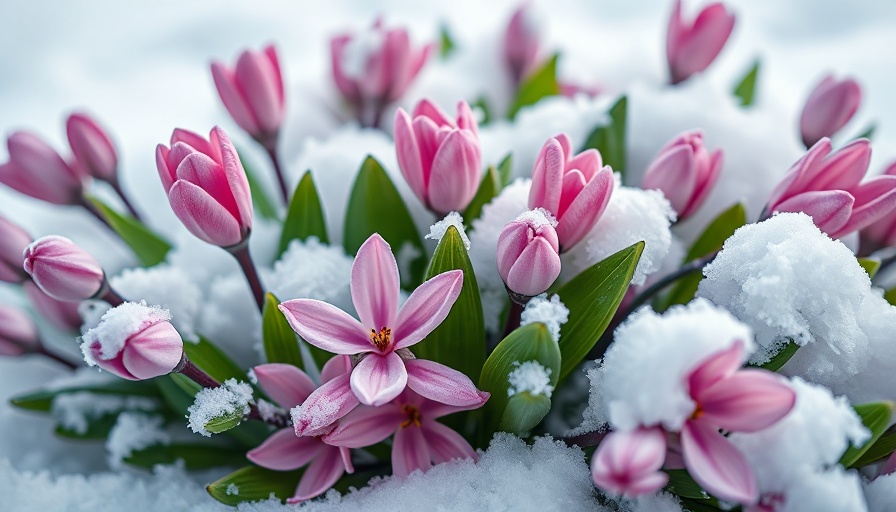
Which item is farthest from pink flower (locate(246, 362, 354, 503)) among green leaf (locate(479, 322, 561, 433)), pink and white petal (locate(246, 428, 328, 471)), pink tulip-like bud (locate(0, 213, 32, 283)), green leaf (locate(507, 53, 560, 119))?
green leaf (locate(507, 53, 560, 119))

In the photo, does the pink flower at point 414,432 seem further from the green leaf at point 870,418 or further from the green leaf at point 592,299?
the green leaf at point 870,418

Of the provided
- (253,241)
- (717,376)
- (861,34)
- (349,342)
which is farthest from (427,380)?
(861,34)

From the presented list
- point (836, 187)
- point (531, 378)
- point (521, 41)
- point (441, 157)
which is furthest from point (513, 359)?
point (521, 41)

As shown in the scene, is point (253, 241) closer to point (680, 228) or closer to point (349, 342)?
point (349, 342)

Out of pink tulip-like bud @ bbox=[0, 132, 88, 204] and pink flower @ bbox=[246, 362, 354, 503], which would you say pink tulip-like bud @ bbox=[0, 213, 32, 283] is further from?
pink flower @ bbox=[246, 362, 354, 503]

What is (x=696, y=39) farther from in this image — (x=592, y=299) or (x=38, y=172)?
(x=38, y=172)
